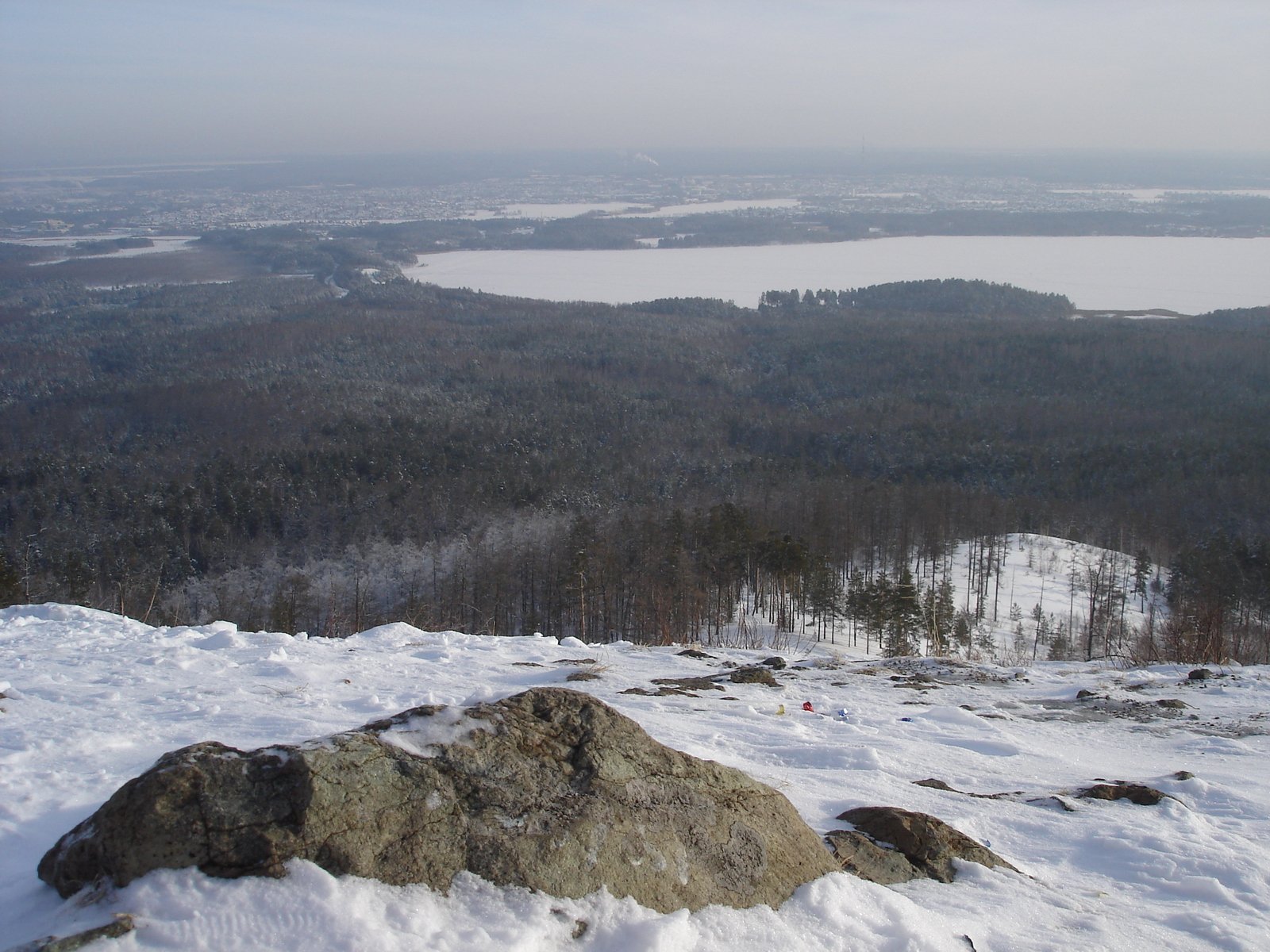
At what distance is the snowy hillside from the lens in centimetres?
349

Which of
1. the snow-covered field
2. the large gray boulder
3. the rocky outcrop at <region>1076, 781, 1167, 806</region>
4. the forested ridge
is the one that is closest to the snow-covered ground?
the forested ridge

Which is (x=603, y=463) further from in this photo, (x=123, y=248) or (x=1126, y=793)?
(x=123, y=248)

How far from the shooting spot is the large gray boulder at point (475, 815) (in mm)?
3596

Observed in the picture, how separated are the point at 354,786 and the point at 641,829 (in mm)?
1344

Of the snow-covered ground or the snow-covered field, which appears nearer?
the snow-covered field

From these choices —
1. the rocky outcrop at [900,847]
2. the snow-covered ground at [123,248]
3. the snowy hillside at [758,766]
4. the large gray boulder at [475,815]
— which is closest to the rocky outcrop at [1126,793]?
the snowy hillside at [758,766]

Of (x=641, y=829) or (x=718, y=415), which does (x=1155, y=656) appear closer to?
(x=641, y=829)

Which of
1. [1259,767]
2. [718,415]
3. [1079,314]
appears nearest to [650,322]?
[718,415]

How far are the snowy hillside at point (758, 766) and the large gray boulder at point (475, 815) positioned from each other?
0.12 metres

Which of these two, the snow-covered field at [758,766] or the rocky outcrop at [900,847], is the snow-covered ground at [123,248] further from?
the rocky outcrop at [900,847]

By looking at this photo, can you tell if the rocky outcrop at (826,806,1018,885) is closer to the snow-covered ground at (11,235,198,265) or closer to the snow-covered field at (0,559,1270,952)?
the snow-covered field at (0,559,1270,952)

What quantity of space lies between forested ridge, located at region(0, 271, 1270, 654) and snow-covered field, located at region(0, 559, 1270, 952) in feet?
24.9

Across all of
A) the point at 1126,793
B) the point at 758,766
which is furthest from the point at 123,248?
the point at 1126,793

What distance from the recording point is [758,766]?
6.60 m
